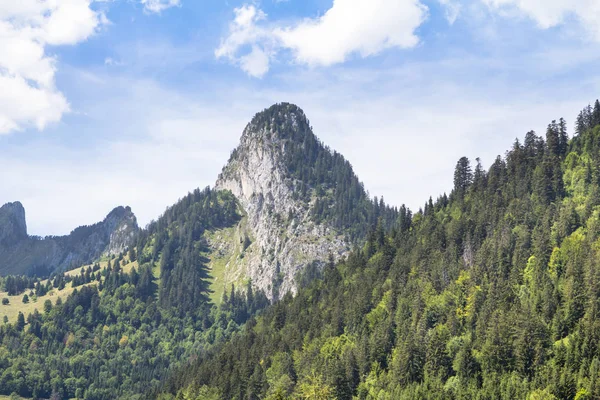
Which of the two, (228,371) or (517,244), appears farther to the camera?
(228,371)

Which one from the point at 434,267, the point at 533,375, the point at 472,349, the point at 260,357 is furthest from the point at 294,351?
the point at 533,375

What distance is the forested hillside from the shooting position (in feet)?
428

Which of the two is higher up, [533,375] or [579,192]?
[579,192]

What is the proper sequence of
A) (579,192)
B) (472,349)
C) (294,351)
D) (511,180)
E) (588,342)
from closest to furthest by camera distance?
(588,342), (472,349), (579,192), (294,351), (511,180)

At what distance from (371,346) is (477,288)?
96.4 ft

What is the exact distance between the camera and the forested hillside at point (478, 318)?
13050 centimetres

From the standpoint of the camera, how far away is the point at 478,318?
150 m

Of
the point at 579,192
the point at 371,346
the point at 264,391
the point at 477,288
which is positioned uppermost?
the point at 579,192

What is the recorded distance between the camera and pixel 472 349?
467ft

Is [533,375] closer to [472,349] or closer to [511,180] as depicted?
[472,349]

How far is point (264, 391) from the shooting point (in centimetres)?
17512

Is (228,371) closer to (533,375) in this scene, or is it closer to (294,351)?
(294,351)

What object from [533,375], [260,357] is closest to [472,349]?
[533,375]

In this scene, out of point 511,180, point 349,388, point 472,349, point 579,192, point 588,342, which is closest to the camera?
point 588,342
